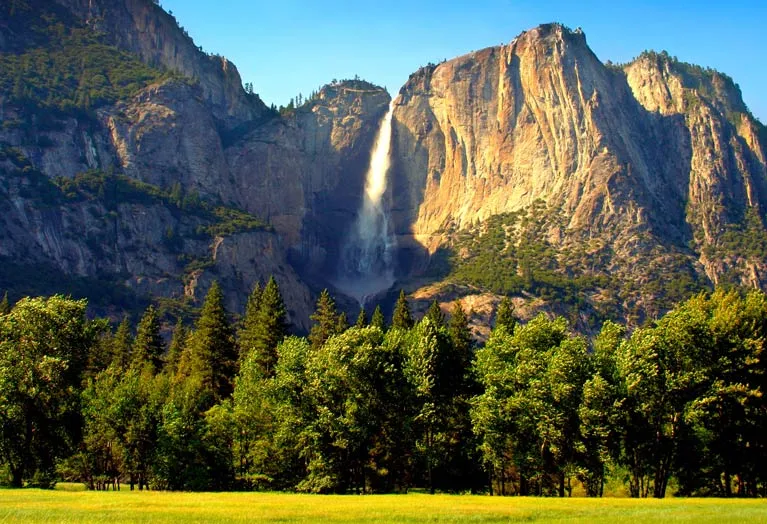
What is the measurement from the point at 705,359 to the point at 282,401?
28.0 meters

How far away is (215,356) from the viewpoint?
83.6m

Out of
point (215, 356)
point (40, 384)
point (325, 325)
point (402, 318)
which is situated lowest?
point (40, 384)

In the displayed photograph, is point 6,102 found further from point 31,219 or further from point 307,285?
point 307,285

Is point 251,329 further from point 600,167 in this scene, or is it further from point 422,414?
point 600,167

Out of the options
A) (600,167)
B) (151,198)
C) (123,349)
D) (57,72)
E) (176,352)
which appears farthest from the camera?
(57,72)

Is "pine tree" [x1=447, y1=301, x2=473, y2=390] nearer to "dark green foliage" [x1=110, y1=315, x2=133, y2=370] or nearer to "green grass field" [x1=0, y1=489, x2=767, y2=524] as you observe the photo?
"green grass field" [x1=0, y1=489, x2=767, y2=524]

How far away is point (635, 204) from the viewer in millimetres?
178125

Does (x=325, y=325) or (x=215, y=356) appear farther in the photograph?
(x=325, y=325)

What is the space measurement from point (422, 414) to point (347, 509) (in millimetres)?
19798

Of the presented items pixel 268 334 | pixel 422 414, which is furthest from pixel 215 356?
pixel 422 414


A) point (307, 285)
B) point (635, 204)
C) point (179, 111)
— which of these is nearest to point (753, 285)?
point (635, 204)

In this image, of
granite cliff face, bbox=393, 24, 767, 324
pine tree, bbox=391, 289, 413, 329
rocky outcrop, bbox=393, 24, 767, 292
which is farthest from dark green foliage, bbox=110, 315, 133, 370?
rocky outcrop, bbox=393, 24, 767, 292

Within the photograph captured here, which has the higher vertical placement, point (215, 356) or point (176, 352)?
point (176, 352)

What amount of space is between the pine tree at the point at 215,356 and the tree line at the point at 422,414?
46.1ft
